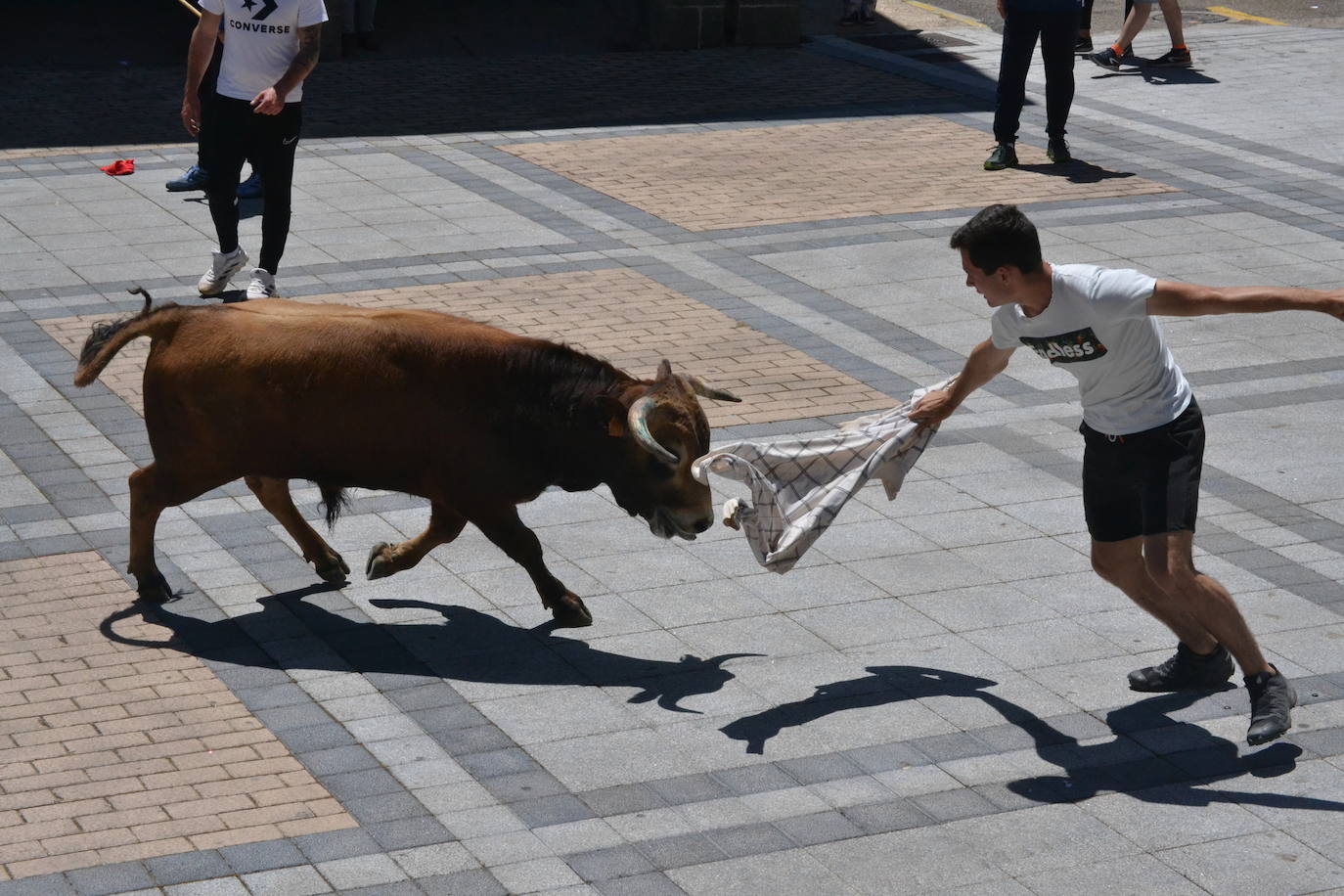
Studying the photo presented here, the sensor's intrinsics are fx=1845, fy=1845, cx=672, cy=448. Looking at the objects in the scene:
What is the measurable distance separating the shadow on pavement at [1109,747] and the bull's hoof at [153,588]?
251 centimetres

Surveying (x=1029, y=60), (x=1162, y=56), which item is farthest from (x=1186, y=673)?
(x=1162, y=56)

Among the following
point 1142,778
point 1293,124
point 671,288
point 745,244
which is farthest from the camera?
point 1293,124

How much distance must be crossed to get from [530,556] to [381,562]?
29.3 inches

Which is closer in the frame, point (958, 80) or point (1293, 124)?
point (1293, 124)

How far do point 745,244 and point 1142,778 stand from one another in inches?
298

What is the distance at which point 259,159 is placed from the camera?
12.0 metres

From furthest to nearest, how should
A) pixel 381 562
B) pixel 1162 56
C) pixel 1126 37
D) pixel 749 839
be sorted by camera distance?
1. pixel 1162 56
2. pixel 1126 37
3. pixel 381 562
4. pixel 749 839

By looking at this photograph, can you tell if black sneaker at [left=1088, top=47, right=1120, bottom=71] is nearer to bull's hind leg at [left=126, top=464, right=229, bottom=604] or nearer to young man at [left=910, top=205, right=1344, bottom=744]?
young man at [left=910, top=205, right=1344, bottom=744]

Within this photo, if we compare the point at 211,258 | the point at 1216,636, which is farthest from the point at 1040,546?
the point at 211,258

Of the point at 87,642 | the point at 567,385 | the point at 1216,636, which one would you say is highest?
the point at 567,385

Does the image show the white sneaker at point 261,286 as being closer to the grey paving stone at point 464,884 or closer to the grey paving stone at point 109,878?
the grey paving stone at point 109,878

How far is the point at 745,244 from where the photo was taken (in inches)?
527

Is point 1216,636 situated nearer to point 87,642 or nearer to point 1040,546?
point 1040,546

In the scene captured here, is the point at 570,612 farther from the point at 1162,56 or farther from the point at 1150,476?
the point at 1162,56
